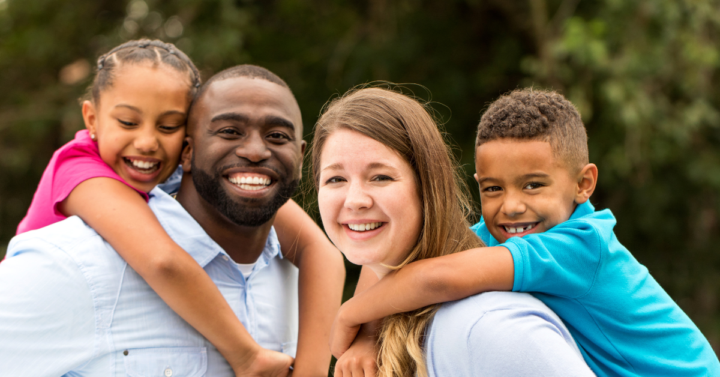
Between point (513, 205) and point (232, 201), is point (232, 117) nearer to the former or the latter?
point (232, 201)

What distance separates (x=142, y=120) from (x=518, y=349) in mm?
1794

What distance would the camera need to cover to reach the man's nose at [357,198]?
176cm

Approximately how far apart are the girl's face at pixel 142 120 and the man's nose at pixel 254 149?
34 centimetres

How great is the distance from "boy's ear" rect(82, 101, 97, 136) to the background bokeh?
3447 millimetres

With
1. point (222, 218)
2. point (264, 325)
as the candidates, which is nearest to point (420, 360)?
point (264, 325)

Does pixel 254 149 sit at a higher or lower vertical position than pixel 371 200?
higher

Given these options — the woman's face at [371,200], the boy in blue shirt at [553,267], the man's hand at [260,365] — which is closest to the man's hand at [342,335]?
the boy in blue shirt at [553,267]

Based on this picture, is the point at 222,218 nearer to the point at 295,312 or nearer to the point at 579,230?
the point at 295,312

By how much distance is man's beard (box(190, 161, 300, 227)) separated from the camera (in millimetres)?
2420

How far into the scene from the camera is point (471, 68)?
7.85 m

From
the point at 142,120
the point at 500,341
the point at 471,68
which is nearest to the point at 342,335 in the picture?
the point at 500,341

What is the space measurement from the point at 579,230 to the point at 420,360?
62 cm

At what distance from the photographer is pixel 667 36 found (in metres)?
5.29

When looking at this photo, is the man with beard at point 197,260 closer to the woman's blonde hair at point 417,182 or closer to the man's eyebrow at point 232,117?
the man's eyebrow at point 232,117
